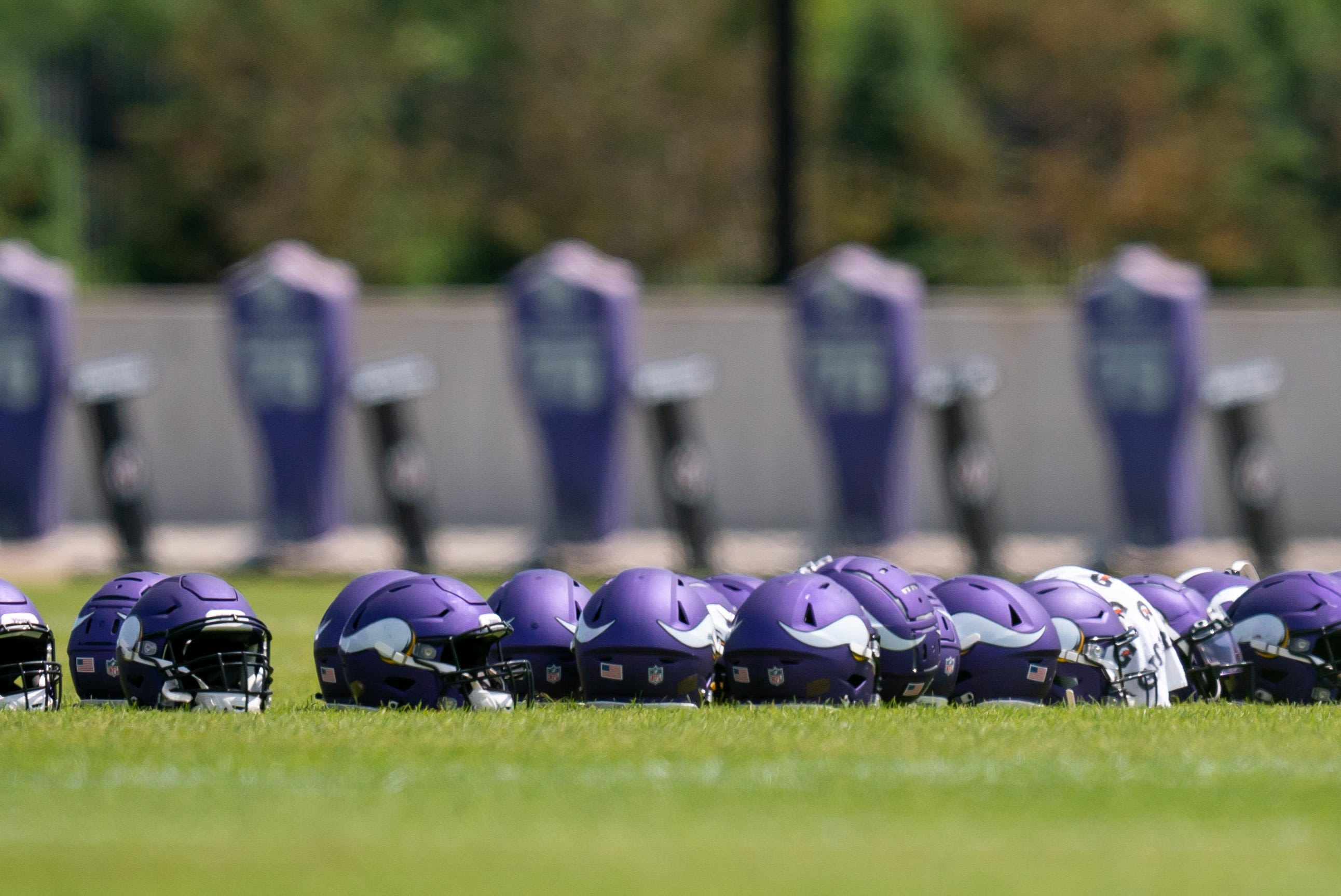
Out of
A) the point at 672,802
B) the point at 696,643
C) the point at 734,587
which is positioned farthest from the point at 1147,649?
the point at 672,802

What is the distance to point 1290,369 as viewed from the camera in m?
21.4

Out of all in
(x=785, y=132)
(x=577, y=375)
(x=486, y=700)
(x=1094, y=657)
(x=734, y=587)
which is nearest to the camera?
(x=486, y=700)

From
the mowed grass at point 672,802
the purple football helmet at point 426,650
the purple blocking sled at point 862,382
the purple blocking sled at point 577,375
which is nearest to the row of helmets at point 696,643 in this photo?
the purple football helmet at point 426,650

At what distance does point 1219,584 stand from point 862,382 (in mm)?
8716

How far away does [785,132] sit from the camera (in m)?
22.6

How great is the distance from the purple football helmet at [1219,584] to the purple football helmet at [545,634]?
10.5 feet

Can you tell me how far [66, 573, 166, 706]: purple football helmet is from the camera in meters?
9.10

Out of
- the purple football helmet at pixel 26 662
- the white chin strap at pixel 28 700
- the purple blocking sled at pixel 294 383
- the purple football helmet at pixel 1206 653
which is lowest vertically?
the purple football helmet at pixel 1206 653

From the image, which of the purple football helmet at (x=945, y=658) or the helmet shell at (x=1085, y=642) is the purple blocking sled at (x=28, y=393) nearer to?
the purple football helmet at (x=945, y=658)

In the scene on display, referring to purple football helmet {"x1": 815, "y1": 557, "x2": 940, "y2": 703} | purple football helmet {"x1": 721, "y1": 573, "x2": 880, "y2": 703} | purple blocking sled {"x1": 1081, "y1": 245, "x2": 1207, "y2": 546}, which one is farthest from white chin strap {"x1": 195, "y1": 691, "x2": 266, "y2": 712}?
purple blocking sled {"x1": 1081, "y1": 245, "x2": 1207, "y2": 546}

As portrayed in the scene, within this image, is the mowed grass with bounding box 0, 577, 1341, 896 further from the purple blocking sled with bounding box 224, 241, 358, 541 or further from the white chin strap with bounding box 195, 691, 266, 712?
the purple blocking sled with bounding box 224, 241, 358, 541

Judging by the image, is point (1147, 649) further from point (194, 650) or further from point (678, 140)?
point (678, 140)

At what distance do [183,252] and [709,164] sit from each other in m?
11.5

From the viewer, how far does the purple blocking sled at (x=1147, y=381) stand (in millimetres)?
18484
